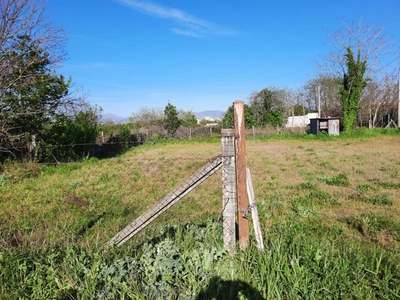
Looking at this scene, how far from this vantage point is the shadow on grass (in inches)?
103

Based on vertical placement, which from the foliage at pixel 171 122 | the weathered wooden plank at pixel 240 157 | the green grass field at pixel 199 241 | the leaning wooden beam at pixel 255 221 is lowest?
the green grass field at pixel 199 241

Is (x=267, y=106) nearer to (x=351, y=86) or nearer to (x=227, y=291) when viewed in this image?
(x=351, y=86)

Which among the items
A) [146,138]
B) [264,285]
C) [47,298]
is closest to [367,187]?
[264,285]

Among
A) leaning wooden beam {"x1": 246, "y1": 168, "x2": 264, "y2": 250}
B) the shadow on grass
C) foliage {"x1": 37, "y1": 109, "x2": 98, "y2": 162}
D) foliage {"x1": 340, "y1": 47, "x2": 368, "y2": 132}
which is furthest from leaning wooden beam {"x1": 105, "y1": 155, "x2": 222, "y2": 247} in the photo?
foliage {"x1": 340, "y1": 47, "x2": 368, "y2": 132}

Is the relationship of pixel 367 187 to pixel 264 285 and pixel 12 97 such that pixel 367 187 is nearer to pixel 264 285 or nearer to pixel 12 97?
pixel 264 285

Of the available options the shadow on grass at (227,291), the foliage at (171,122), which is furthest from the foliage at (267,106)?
the shadow on grass at (227,291)

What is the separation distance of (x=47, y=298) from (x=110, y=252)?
0.74m

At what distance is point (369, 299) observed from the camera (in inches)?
99.7

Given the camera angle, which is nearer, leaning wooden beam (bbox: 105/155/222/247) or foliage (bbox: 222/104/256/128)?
leaning wooden beam (bbox: 105/155/222/247)

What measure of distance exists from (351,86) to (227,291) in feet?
84.9

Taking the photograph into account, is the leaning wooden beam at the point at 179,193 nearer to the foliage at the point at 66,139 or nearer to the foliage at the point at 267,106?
the foliage at the point at 66,139

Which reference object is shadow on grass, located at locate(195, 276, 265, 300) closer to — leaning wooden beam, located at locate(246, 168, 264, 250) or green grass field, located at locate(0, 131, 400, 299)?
green grass field, located at locate(0, 131, 400, 299)

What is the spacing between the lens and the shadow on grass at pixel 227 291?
2619 millimetres

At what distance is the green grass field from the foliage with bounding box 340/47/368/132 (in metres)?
16.4
